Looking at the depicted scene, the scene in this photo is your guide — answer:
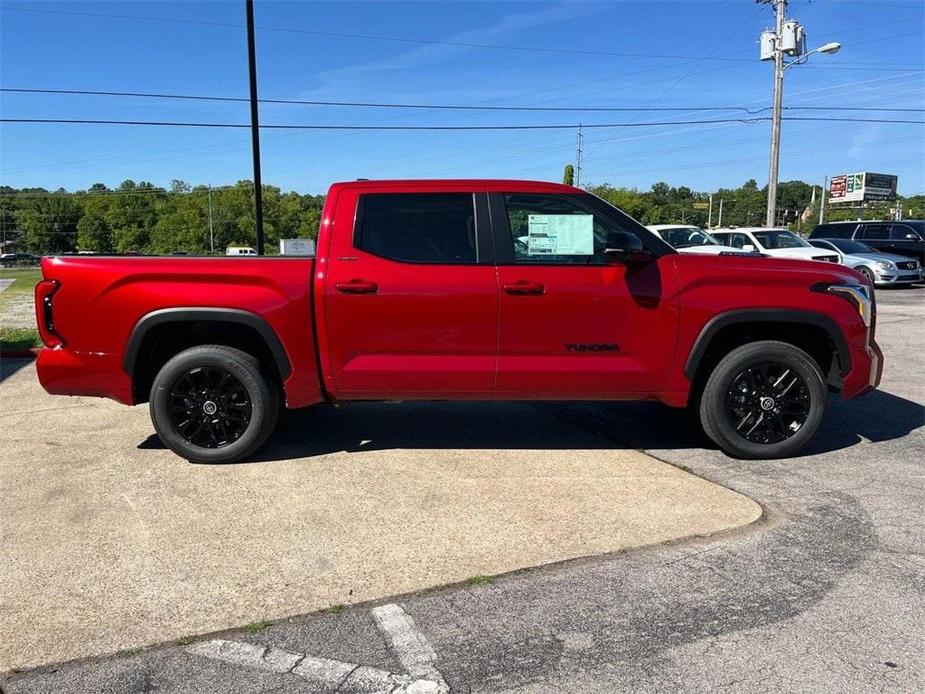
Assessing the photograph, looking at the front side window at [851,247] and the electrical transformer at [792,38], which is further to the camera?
the electrical transformer at [792,38]

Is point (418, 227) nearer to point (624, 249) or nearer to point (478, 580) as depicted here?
point (624, 249)

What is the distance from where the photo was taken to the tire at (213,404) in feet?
15.1

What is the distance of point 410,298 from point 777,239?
54.5ft

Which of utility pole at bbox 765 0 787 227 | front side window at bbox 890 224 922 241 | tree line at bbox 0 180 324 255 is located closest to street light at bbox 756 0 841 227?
utility pole at bbox 765 0 787 227

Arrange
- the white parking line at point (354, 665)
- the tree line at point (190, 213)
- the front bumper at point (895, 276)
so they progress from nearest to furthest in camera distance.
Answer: the white parking line at point (354, 665) < the front bumper at point (895, 276) < the tree line at point (190, 213)

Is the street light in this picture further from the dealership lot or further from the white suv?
the dealership lot

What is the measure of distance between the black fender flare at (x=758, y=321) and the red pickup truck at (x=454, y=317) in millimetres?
11

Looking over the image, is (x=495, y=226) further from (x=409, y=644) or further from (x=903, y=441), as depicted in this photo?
(x=903, y=441)

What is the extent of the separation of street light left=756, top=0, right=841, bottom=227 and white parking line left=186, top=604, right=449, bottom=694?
90.9 ft

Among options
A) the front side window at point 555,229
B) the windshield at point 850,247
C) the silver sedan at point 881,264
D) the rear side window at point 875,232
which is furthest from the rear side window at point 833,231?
the front side window at point 555,229

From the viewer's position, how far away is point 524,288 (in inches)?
174

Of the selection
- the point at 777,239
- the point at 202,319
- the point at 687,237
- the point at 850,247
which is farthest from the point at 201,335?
the point at 850,247

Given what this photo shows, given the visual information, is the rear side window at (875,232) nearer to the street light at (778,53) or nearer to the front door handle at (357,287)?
the street light at (778,53)

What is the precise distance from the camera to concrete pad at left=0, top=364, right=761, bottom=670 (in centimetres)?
294
